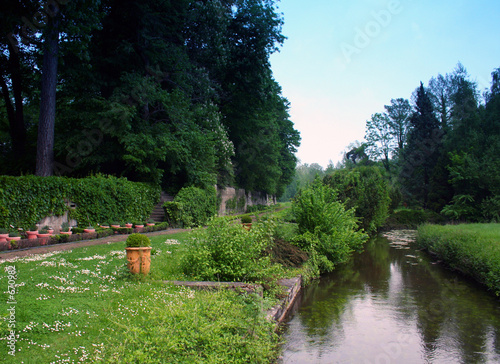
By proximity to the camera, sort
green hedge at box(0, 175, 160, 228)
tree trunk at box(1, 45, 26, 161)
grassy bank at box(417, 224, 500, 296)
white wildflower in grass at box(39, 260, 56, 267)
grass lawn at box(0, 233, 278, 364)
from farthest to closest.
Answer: tree trunk at box(1, 45, 26, 161) < green hedge at box(0, 175, 160, 228) < grassy bank at box(417, 224, 500, 296) < white wildflower in grass at box(39, 260, 56, 267) < grass lawn at box(0, 233, 278, 364)

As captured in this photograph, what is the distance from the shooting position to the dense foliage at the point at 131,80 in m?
15.5

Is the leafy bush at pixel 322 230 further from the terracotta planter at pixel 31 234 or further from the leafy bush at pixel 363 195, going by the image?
the leafy bush at pixel 363 195

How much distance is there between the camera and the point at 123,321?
4.07m

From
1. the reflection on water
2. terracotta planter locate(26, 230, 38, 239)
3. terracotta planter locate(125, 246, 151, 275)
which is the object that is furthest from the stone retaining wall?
terracotta planter locate(125, 246, 151, 275)

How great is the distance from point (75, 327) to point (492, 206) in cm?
3088

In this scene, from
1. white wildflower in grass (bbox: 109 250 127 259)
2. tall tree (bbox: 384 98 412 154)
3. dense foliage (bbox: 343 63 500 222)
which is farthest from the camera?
tall tree (bbox: 384 98 412 154)

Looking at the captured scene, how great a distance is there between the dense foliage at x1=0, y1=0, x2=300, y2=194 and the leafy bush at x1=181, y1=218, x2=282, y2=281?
1158 centimetres

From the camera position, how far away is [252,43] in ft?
82.7

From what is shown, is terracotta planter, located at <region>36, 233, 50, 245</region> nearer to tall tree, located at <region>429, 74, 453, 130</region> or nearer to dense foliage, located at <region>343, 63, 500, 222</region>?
dense foliage, located at <region>343, 63, 500, 222</region>

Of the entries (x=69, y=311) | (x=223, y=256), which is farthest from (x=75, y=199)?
(x=69, y=311)

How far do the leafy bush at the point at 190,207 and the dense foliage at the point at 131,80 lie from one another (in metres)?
1.15

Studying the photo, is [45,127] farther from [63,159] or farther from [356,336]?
[356,336]

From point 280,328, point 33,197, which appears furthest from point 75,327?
point 33,197

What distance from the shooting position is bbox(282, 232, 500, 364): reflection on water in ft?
18.0
